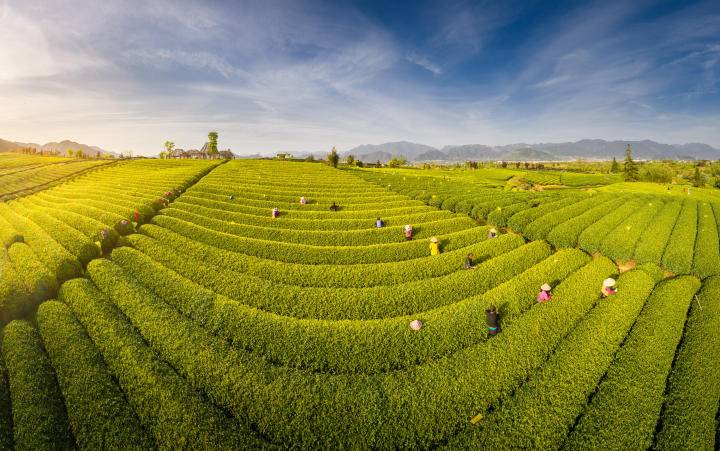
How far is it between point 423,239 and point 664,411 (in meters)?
13.7

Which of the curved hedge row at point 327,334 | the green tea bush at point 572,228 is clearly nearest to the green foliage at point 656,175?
→ the green tea bush at point 572,228

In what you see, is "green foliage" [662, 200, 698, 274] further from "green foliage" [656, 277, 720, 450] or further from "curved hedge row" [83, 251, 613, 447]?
"curved hedge row" [83, 251, 613, 447]

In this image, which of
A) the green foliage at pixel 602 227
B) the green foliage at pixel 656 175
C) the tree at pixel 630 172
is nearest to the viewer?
the green foliage at pixel 602 227

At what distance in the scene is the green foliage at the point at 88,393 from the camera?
7125 mm

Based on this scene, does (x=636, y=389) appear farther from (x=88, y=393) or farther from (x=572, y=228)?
(x=572, y=228)

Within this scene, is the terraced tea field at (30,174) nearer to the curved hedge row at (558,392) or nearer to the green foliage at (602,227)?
the curved hedge row at (558,392)

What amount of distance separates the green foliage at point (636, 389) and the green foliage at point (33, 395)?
12.1m

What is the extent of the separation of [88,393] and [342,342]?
698cm

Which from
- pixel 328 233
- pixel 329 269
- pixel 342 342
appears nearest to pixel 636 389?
pixel 342 342

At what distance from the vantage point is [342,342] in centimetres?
1042

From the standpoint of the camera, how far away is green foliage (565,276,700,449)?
7324mm

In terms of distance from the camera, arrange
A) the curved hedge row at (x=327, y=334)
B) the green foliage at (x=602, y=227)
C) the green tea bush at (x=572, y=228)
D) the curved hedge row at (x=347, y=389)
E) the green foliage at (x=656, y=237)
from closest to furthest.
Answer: the curved hedge row at (x=347, y=389) → the curved hedge row at (x=327, y=334) → the green foliage at (x=656, y=237) → the green foliage at (x=602, y=227) → the green tea bush at (x=572, y=228)

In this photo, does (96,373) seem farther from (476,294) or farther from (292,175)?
(292,175)

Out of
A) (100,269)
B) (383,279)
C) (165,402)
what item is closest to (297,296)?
(383,279)
